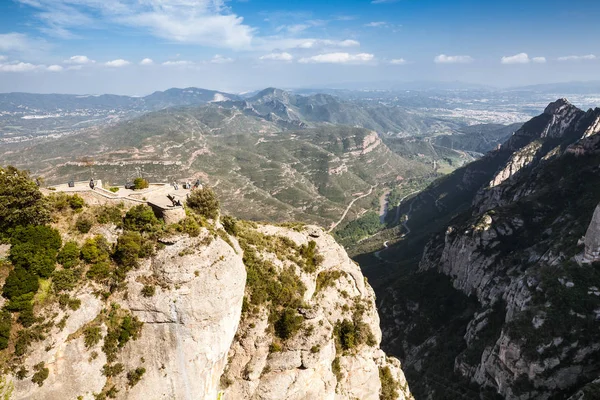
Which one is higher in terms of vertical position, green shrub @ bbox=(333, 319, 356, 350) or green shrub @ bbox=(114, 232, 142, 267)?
green shrub @ bbox=(114, 232, 142, 267)

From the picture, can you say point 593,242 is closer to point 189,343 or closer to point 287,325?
point 287,325

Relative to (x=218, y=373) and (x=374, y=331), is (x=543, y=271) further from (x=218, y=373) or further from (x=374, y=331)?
(x=218, y=373)

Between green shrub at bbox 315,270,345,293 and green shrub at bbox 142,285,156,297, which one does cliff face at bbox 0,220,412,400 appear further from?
green shrub at bbox 315,270,345,293

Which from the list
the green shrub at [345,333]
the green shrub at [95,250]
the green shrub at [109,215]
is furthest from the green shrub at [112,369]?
the green shrub at [345,333]

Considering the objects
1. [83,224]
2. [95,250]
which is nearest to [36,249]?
[83,224]

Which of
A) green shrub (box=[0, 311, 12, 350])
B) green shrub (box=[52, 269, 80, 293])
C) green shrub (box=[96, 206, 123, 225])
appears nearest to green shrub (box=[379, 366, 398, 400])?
green shrub (box=[96, 206, 123, 225])

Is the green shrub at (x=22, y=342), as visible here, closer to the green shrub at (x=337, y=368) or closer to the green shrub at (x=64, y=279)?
the green shrub at (x=64, y=279)
